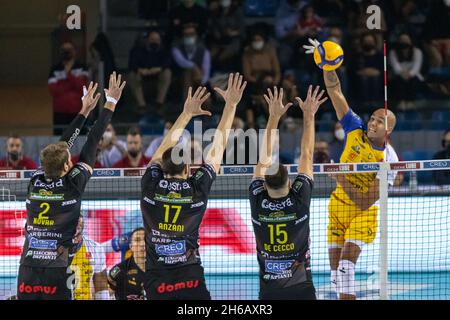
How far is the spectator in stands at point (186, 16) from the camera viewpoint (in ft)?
68.3

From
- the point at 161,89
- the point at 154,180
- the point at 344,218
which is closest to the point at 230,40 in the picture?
the point at 161,89

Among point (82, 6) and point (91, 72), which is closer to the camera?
point (91, 72)

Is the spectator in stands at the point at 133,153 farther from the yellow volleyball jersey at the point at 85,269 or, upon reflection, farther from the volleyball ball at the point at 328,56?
the volleyball ball at the point at 328,56

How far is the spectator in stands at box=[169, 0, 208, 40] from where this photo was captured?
68.3 feet

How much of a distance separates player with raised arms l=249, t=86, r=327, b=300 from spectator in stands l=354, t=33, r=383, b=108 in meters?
10.5

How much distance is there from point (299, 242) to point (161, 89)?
10.8m

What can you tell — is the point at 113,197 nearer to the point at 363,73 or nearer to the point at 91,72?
the point at 91,72

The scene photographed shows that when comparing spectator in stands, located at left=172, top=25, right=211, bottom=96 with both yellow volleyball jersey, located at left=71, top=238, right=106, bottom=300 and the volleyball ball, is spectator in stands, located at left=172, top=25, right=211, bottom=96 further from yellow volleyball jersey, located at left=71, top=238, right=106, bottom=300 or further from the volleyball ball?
the volleyball ball

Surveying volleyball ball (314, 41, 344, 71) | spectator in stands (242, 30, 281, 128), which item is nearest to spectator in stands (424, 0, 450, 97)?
spectator in stands (242, 30, 281, 128)

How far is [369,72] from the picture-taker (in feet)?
66.6

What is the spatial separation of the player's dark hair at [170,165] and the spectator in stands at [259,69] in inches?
385

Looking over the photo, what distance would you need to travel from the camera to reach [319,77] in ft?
67.9

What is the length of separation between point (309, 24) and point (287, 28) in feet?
1.73

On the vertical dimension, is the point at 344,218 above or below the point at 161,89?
below
